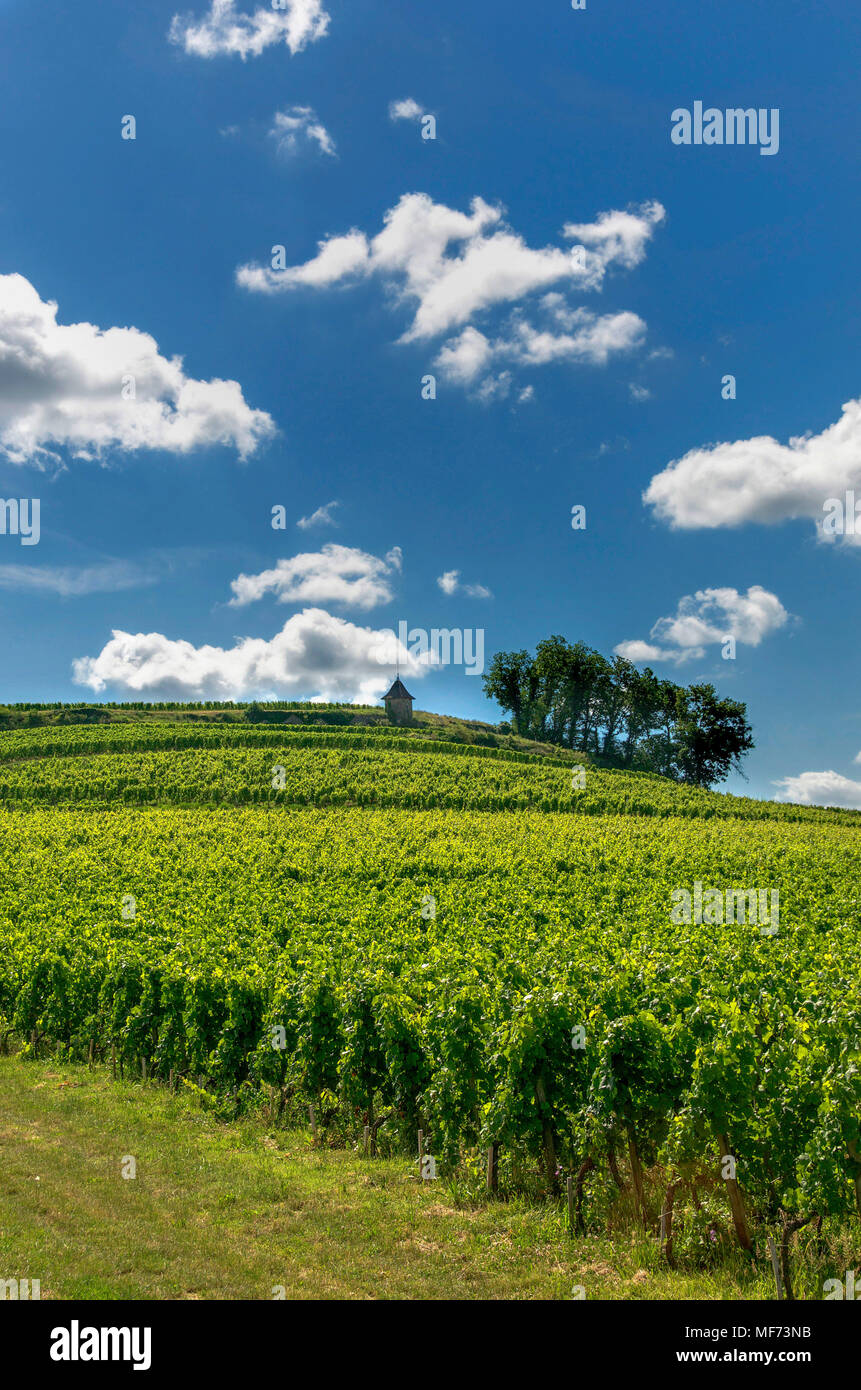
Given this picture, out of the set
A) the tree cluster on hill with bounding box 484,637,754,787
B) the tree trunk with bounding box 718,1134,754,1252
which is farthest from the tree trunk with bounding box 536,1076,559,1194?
the tree cluster on hill with bounding box 484,637,754,787

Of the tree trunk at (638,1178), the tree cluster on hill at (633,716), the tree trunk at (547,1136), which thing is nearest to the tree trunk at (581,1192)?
the tree trunk at (547,1136)

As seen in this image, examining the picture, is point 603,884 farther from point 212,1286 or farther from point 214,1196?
point 212,1286

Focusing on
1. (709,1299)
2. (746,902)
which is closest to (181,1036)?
(709,1299)

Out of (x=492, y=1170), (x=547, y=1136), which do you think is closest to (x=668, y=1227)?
(x=547, y=1136)

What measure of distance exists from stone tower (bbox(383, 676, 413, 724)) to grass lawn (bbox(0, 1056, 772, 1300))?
104 m

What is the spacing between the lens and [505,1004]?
11.2 metres

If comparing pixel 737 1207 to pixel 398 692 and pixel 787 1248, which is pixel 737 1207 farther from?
pixel 398 692

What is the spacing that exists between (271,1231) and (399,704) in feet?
355

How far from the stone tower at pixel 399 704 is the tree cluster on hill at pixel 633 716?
19.2 metres

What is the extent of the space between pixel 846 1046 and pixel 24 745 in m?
86.1

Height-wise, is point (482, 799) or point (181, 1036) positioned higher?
point (482, 799)

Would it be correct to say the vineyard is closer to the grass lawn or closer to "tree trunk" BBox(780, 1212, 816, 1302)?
"tree trunk" BBox(780, 1212, 816, 1302)
